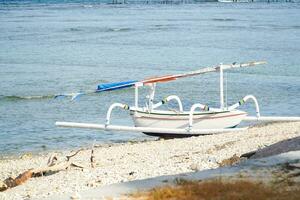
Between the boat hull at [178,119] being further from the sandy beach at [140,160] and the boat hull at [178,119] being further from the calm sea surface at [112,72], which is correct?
the calm sea surface at [112,72]

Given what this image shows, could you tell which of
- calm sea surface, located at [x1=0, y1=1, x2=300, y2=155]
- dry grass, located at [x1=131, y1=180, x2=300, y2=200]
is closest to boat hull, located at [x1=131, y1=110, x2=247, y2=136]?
calm sea surface, located at [x1=0, y1=1, x2=300, y2=155]

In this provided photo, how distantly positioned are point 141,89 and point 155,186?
81.9ft

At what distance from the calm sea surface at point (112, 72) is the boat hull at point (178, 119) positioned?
169 centimetres

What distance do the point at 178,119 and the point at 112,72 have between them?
20203mm

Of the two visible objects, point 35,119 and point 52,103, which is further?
point 52,103

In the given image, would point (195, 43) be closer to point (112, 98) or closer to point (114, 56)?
point (114, 56)

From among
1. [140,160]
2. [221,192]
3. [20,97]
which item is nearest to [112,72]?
[20,97]

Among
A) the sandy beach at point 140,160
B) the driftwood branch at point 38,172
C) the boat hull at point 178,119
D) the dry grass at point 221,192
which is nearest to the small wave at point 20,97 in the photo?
the sandy beach at point 140,160

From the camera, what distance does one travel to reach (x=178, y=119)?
2086 cm

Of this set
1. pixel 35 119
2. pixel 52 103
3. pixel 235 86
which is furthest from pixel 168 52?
pixel 35 119

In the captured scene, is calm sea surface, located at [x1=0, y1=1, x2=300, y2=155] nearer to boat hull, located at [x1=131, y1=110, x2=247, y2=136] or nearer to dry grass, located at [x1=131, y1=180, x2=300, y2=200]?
boat hull, located at [x1=131, y1=110, x2=247, y2=136]

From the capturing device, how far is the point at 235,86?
34250 mm

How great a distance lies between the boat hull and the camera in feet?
68.3

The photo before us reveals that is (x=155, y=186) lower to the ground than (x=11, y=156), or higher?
higher
